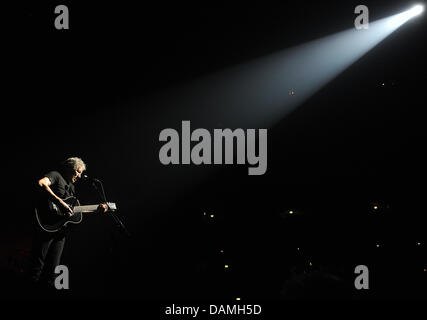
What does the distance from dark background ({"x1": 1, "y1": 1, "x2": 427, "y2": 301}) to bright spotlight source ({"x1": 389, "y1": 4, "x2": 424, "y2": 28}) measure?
11 cm

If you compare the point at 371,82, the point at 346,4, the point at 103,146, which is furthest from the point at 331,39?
the point at 103,146

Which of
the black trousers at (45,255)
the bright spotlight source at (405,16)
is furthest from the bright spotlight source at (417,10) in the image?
the black trousers at (45,255)

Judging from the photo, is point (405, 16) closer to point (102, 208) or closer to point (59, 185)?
point (102, 208)

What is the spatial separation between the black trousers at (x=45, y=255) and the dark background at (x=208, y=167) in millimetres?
1070

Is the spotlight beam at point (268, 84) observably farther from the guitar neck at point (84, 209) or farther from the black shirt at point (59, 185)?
the black shirt at point (59, 185)

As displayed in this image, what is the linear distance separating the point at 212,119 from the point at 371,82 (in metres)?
2.31

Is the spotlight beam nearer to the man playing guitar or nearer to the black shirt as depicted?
the man playing guitar

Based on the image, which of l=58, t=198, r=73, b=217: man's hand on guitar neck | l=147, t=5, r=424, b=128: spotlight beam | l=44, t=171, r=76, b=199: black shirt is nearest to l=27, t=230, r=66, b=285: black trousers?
l=58, t=198, r=73, b=217: man's hand on guitar neck

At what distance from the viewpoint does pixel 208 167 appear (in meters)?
4.93

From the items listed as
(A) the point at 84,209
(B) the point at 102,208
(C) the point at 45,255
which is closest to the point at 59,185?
(A) the point at 84,209

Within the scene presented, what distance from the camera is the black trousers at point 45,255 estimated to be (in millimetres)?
3127

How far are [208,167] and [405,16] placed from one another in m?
3.48

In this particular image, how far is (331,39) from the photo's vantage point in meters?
4.82
